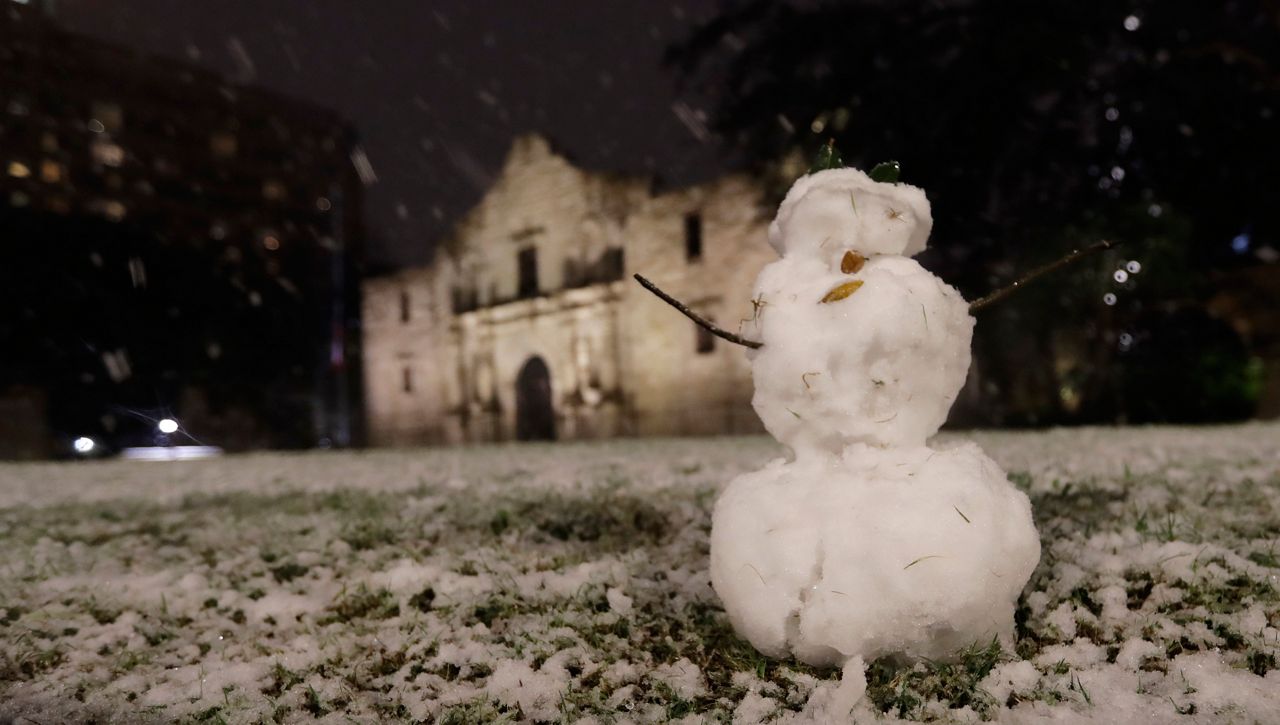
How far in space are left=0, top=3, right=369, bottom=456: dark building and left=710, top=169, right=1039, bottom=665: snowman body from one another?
1984 centimetres

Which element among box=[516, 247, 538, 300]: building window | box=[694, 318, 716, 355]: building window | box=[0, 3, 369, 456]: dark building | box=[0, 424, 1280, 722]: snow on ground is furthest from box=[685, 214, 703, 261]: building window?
box=[0, 424, 1280, 722]: snow on ground

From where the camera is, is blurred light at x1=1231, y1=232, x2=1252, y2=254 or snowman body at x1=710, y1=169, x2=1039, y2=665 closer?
snowman body at x1=710, y1=169, x2=1039, y2=665

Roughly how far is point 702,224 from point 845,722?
59.3 ft

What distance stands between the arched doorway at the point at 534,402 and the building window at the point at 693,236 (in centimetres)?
692

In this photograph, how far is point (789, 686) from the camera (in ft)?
7.06

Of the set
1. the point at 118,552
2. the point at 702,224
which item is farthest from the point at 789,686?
the point at 702,224

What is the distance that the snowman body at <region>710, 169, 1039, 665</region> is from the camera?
6.49 feet

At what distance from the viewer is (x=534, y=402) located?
81.7ft

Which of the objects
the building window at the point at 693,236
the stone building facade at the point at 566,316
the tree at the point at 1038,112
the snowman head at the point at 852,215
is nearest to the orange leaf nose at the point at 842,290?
the snowman head at the point at 852,215

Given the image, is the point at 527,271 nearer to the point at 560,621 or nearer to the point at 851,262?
the point at 560,621

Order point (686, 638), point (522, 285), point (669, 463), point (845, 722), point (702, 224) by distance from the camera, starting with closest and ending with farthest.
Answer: point (845, 722) < point (686, 638) < point (669, 463) < point (702, 224) < point (522, 285)

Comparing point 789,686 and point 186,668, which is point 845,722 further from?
point 186,668

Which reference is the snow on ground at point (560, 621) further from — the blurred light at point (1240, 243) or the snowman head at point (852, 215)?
the blurred light at point (1240, 243)

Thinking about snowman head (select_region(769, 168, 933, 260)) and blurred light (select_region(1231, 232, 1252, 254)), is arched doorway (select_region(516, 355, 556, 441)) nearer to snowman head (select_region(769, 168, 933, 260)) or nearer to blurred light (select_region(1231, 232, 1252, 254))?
blurred light (select_region(1231, 232, 1252, 254))
